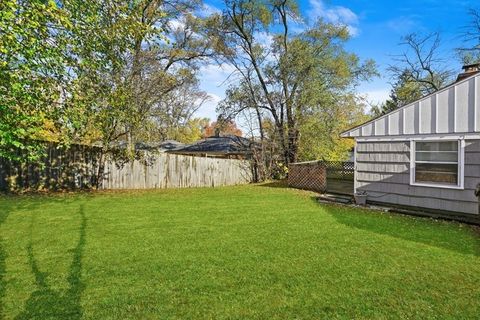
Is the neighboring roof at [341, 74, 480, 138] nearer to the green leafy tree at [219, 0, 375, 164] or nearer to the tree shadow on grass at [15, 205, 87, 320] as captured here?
the green leafy tree at [219, 0, 375, 164]

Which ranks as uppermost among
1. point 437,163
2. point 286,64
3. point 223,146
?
point 286,64

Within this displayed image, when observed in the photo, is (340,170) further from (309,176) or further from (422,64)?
(422,64)

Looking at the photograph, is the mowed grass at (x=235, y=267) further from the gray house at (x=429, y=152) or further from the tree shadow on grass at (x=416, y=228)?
the gray house at (x=429, y=152)

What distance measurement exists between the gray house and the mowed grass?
105 cm

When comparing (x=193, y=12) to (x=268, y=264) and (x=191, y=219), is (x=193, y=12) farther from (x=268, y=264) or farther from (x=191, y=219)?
(x=268, y=264)

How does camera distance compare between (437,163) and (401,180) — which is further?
(401,180)

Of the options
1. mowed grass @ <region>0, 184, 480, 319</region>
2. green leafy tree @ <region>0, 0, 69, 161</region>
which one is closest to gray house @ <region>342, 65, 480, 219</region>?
mowed grass @ <region>0, 184, 480, 319</region>

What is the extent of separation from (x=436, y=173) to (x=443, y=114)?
5.08 feet

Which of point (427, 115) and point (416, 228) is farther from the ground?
point (427, 115)

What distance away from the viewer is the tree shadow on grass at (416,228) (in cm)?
526

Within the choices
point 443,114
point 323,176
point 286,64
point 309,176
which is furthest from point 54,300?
point 286,64

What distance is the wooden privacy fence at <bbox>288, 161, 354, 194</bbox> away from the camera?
12.7m

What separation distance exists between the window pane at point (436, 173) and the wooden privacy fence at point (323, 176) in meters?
4.09

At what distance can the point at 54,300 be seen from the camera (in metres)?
3.11
